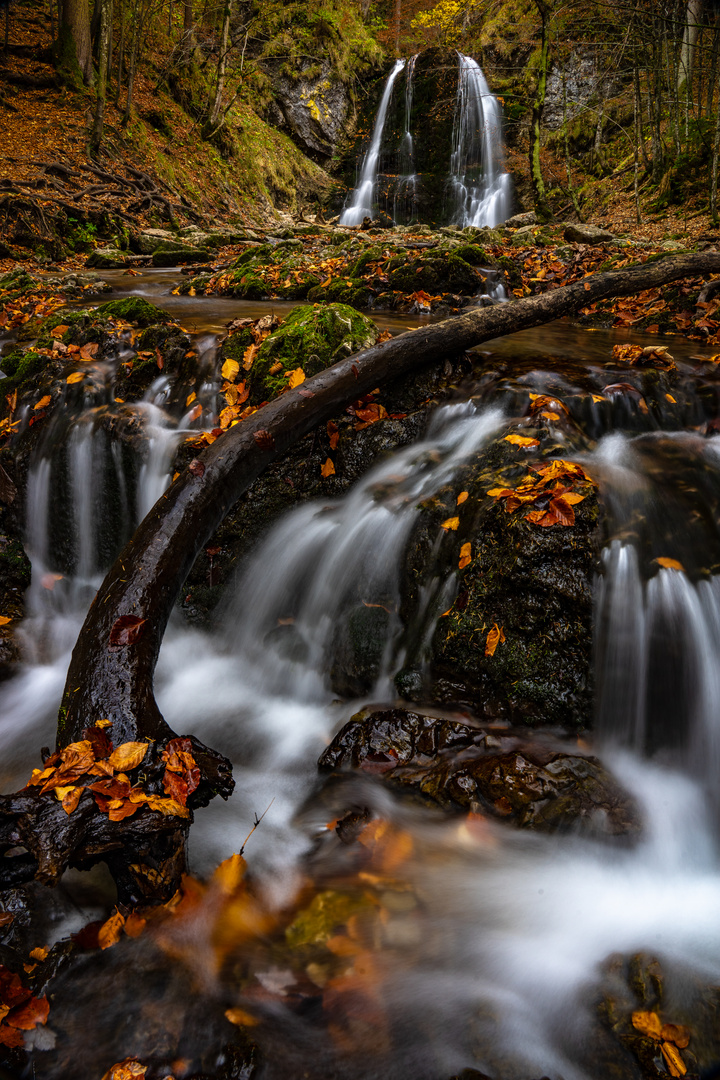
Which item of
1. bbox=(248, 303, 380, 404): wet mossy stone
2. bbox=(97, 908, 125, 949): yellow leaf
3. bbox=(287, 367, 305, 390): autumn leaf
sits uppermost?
bbox=(248, 303, 380, 404): wet mossy stone

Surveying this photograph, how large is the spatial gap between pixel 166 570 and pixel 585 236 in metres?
12.1

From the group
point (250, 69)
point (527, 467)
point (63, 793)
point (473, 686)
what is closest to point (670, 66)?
point (250, 69)

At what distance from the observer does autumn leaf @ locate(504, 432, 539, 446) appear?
344 centimetres

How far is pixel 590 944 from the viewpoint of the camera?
214 cm

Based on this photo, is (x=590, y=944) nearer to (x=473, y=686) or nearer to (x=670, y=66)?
(x=473, y=686)

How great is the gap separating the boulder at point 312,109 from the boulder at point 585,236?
65.6 feet

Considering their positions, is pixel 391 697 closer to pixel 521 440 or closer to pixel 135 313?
pixel 521 440

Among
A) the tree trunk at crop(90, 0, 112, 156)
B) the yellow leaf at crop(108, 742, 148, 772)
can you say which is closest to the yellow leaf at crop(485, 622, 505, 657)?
the yellow leaf at crop(108, 742, 148, 772)

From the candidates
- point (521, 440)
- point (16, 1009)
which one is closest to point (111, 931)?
point (16, 1009)

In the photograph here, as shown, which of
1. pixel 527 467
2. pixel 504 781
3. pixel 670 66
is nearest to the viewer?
pixel 504 781

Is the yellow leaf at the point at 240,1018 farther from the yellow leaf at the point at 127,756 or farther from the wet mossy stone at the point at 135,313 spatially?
the wet mossy stone at the point at 135,313

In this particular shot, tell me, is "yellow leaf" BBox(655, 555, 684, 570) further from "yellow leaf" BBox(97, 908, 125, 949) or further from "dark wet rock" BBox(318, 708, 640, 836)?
"yellow leaf" BBox(97, 908, 125, 949)

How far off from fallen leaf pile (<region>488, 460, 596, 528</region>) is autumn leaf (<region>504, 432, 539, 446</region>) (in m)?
0.28

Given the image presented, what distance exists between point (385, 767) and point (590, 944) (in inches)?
42.4
